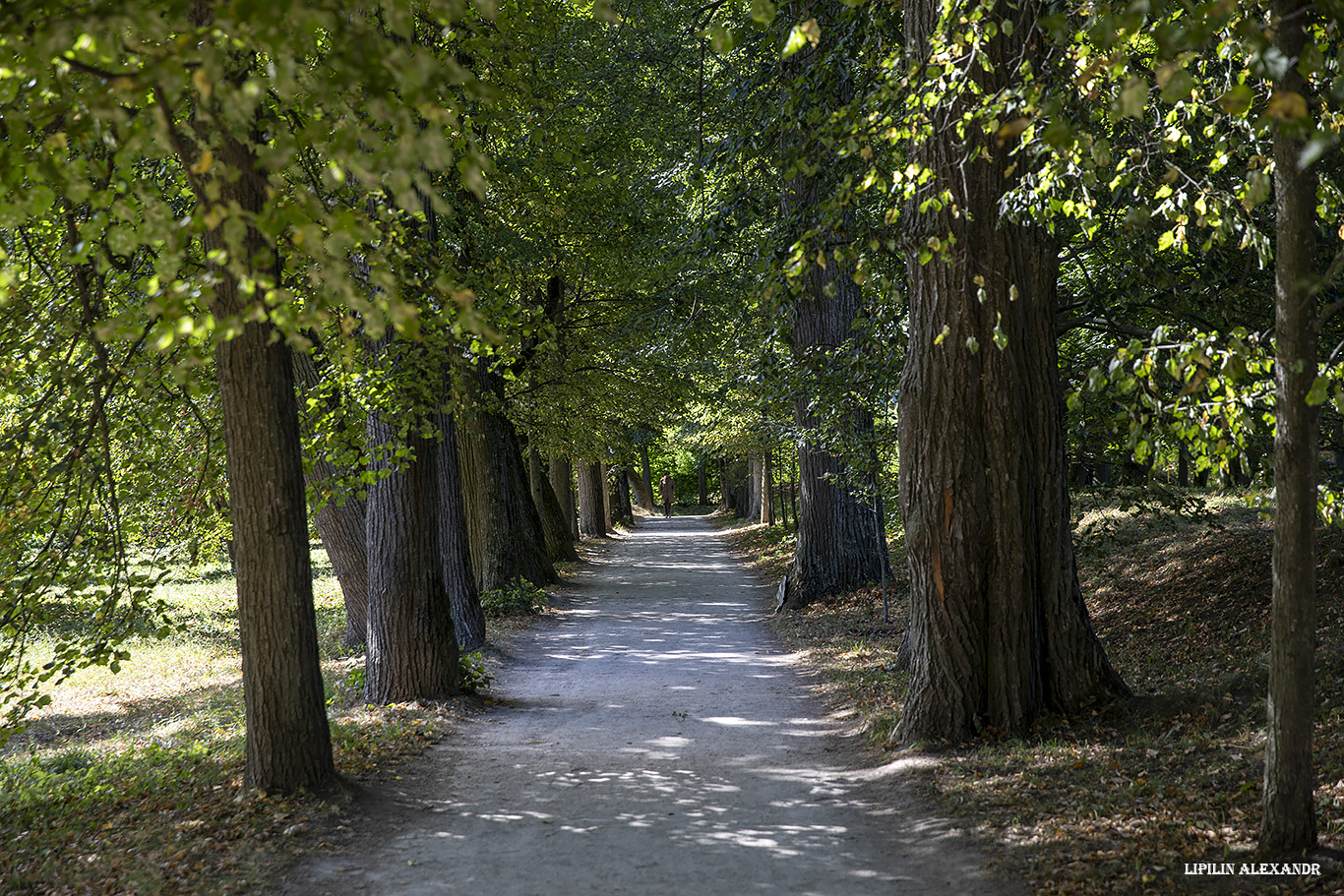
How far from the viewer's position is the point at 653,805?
20.1ft

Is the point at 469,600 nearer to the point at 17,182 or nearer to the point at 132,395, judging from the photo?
the point at 132,395

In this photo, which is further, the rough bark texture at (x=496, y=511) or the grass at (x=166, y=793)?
the rough bark texture at (x=496, y=511)

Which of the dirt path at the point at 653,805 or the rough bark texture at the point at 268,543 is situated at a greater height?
the rough bark texture at the point at 268,543

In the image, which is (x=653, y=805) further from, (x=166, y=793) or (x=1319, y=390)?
(x=1319, y=390)

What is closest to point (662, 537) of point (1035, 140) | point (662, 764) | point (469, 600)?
point (469, 600)

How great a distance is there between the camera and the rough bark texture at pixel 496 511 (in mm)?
17266

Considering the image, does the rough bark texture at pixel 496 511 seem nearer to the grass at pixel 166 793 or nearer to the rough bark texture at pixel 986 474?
the grass at pixel 166 793

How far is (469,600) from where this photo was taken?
12.1m

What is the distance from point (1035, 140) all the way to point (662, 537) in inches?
1224

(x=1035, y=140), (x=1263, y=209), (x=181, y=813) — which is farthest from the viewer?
(x=1263, y=209)

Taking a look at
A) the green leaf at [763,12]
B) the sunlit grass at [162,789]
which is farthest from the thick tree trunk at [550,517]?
the green leaf at [763,12]

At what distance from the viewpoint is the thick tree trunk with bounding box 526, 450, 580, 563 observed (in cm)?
2378

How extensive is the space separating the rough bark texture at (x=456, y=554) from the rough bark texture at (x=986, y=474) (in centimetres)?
650

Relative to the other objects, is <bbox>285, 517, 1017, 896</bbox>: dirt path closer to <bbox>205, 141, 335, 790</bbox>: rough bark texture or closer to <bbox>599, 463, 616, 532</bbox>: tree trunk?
<bbox>205, 141, 335, 790</bbox>: rough bark texture
